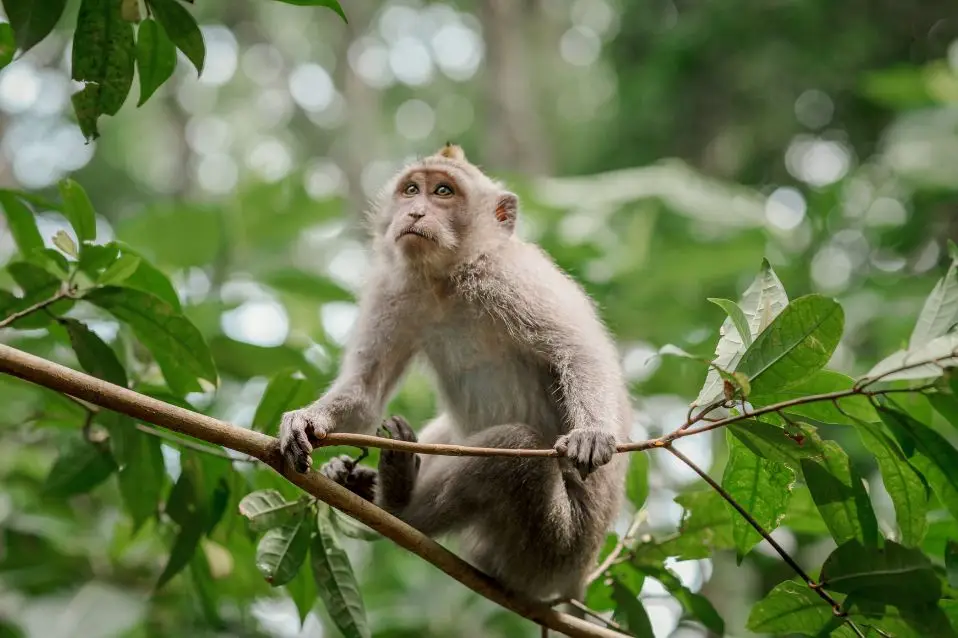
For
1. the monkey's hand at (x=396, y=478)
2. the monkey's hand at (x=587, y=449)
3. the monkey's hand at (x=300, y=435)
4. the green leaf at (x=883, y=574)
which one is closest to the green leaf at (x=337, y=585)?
the monkey's hand at (x=300, y=435)

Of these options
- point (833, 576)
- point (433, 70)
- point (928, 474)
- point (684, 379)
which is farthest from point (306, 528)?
point (433, 70)

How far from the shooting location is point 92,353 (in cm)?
288

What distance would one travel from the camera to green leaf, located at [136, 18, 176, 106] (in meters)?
2.63

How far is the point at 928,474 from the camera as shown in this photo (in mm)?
2330

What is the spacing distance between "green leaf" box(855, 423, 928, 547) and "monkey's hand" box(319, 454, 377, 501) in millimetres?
1739

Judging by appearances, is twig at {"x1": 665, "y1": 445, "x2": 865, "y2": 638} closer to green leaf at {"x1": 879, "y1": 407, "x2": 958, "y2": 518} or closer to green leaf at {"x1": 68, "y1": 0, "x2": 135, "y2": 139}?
green leaf at {"x1": 879, "y1": 407, "x2": 958, "y2": 518}

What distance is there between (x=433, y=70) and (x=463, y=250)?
45.3ft

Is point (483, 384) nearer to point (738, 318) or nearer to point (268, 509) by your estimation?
point (268, 509)

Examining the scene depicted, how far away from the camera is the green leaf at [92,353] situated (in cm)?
286

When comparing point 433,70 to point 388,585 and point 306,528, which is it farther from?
point 306,528

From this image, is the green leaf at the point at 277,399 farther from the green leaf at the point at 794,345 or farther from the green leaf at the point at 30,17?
the green leaf at the point at 794,345

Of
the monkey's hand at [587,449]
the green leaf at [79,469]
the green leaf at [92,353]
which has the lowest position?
the green leaf at [79,469]

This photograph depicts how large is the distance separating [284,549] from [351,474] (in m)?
0.81

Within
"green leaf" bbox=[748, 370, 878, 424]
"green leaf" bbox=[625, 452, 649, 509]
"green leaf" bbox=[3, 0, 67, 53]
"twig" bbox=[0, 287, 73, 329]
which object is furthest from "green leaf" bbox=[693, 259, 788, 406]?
"green leaf" bbox=[3, 0, 67, 53]
